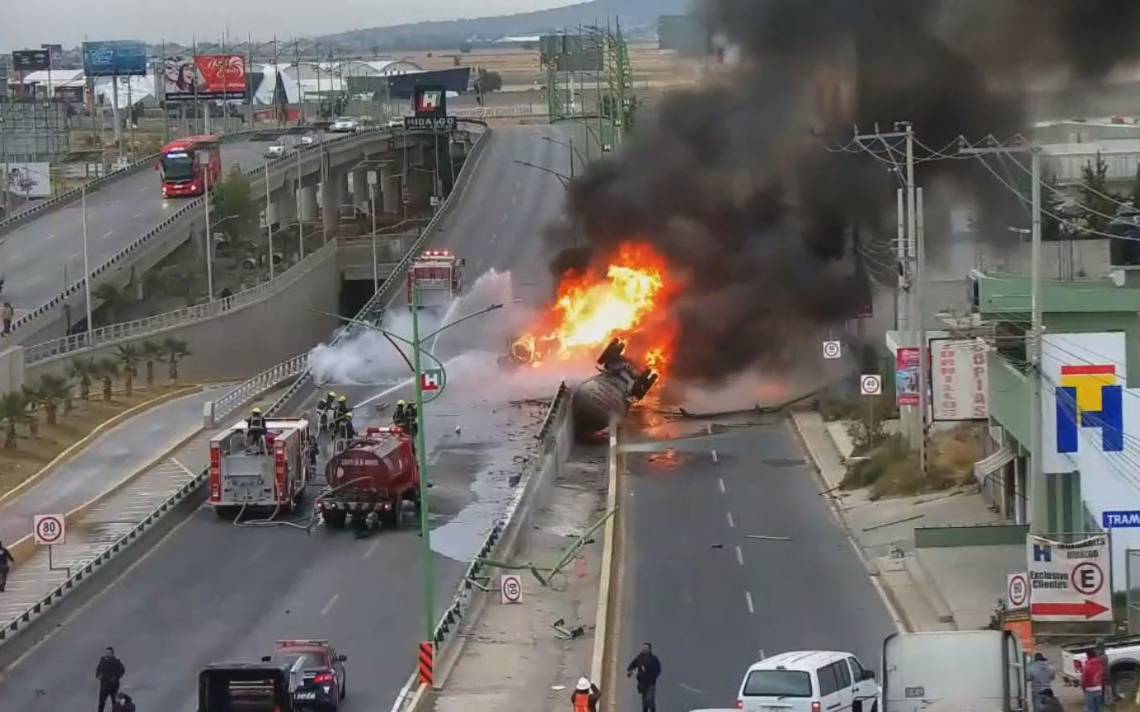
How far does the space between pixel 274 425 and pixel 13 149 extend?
106 metres

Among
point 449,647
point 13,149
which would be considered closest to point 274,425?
point 449,647

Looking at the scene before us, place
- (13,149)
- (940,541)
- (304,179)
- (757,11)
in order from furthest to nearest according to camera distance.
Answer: (13,149) < (304,179) < (757,11) < (940,541)

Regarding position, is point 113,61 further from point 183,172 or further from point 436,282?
point 436,282

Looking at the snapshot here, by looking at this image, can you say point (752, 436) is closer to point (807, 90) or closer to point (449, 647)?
point (807, 90)

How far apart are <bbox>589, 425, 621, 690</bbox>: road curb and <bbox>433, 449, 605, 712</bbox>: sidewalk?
16.9 inches

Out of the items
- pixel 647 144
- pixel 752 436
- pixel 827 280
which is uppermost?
pixel 647 144

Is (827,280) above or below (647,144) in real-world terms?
below

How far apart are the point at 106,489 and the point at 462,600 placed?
17.8 meters

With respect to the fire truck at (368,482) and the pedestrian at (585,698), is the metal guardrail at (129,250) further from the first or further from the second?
the pedestrian at (585,698)

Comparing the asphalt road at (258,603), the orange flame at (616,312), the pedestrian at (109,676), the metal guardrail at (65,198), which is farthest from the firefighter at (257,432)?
the metal guardrail at (65,198)

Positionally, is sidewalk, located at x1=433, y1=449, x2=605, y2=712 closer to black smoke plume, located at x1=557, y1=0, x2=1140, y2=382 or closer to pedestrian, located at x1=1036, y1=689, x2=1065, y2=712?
pedestrian, located at x1=1036, y1=689, x2=1065, y2=712

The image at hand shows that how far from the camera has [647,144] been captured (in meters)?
68.3

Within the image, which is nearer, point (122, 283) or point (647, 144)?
point (647, 144)

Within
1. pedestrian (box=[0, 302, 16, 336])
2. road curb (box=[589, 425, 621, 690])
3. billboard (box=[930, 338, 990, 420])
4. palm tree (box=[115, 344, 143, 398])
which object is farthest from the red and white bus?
billboard (box=[930, 338, 990, 420])
